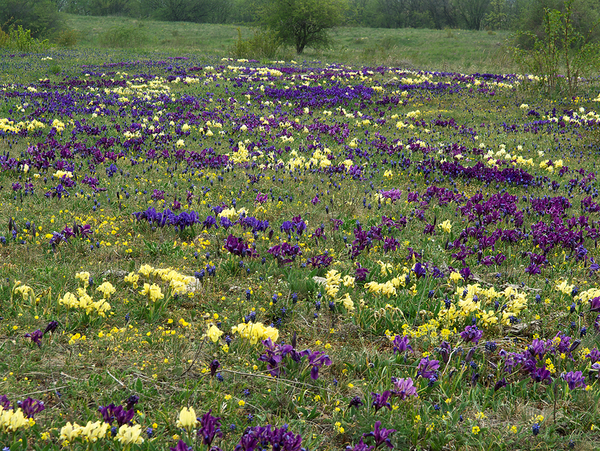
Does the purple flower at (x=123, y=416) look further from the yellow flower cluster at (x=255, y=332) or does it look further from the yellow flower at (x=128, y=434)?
the yellow flower cluster at (x=255, y=332)

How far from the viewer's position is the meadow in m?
2.98

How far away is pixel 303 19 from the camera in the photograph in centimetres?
3819

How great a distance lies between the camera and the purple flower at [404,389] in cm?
307

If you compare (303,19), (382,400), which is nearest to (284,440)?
(382,400)

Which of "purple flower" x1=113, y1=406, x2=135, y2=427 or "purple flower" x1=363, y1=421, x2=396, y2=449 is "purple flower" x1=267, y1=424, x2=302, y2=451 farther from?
"purple flower" x1=113, y1=406, x2=135, y2=427

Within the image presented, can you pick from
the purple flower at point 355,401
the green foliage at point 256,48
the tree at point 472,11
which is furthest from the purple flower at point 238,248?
the tree at point 472,11

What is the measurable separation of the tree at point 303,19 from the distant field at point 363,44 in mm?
1305

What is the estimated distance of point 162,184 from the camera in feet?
26.3

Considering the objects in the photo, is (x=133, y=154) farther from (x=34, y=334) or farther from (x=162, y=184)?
(x=34, y=334)

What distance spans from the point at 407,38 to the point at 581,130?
1874 inches

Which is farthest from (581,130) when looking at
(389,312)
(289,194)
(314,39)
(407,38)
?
(407,38)

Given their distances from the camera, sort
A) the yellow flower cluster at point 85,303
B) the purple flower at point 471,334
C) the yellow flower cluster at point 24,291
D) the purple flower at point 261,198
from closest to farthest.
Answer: the purple flower at point 471,334, the yellow flower cluster at point 85,303, the yellow flower cluster at point 24,291, the purple flower at point 261,198

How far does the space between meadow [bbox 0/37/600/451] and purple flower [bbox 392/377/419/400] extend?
0.02m

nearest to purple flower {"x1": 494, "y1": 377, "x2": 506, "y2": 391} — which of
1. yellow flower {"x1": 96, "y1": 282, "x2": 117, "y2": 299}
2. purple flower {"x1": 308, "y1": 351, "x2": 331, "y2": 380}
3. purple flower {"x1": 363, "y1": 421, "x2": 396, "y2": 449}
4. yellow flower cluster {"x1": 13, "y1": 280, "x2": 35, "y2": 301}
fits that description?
purple flower {"x1": 363, "y1": 421, "x2": 396, "y2": 449}
